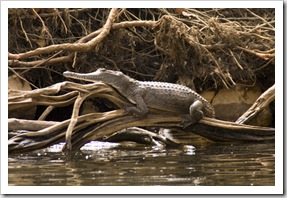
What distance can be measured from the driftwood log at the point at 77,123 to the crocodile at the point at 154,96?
0.23ft

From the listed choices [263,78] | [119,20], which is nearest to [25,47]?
[119,20]

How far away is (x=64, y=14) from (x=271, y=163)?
3992 millimetres

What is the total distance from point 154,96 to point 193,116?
478 mm

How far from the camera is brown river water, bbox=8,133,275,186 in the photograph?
202 inches

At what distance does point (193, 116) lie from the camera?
719 cm

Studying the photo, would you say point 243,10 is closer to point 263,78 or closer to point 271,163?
Result: point 263,78

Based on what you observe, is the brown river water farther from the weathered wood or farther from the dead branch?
the dead branch

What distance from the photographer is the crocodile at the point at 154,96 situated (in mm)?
7066

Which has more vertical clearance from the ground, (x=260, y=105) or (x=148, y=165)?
(x=260, y=105)

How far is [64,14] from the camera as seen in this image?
8.81m

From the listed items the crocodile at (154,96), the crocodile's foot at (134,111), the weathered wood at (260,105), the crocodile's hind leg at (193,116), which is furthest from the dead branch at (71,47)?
the weathered wood at (260,105)

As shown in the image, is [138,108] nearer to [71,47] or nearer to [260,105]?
[71,47]

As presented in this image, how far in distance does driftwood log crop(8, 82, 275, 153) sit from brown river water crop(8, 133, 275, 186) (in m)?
0.14

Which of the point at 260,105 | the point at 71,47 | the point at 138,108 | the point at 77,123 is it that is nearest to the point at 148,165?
the point at 77,123
